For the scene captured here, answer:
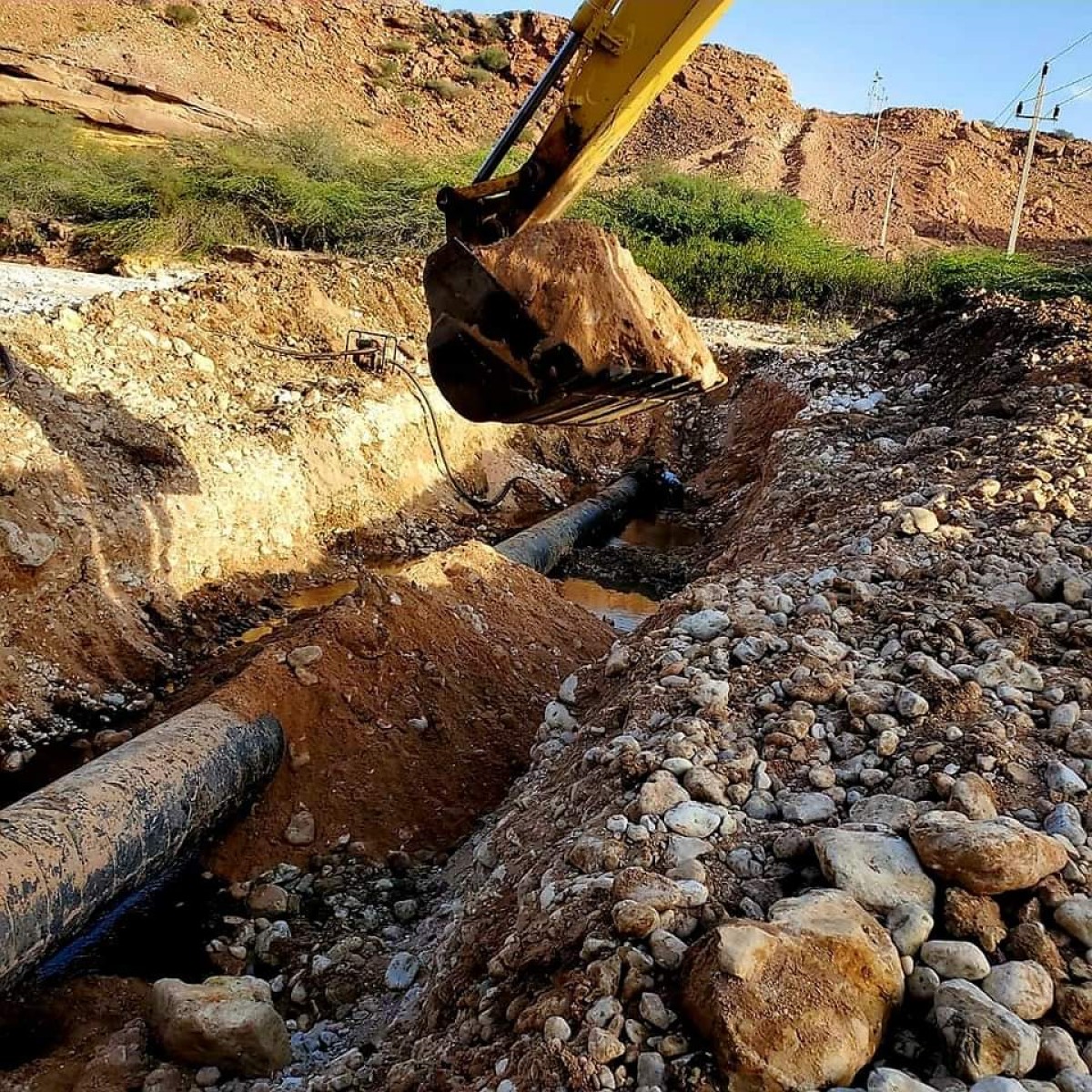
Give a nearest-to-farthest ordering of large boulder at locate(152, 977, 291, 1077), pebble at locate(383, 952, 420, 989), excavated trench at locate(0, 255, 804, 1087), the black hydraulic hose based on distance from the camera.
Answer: large boulder at locate(152, 977, 291, 1077) → pebble at locate(383, 952, 420, 989) → excavated trench at locate(0, 255, 804, 1087) → the black hydraulic hose

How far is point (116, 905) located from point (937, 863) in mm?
3784

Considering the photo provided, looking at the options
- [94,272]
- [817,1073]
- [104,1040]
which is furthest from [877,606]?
[94,272]

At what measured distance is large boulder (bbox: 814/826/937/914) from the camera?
232 centimetres

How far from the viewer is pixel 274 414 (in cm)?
970

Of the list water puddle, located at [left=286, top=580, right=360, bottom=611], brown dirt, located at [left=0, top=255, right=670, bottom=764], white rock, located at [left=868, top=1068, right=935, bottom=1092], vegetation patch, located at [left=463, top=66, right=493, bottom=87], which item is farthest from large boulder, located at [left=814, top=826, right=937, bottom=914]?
vegetation patch, located at [left=463, top=66, right=493, bottom=87]

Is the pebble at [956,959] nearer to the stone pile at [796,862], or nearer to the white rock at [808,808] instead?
the stone pile at [796,862]

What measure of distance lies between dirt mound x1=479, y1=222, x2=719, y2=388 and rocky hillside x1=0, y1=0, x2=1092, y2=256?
28105mm

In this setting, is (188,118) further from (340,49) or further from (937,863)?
(937,863)

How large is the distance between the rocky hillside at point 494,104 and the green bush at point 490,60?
0.08 metres

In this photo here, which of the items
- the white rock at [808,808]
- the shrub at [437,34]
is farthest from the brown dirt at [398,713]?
the shrub at [437,34]

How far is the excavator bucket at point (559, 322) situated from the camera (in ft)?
14.1

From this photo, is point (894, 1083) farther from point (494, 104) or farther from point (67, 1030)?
point (494, 104)

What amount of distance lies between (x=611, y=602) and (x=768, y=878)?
6833mm

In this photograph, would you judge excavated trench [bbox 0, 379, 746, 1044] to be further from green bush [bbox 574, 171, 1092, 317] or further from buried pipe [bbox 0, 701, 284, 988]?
green bush [bbox 574, 171, 1092, 317]
